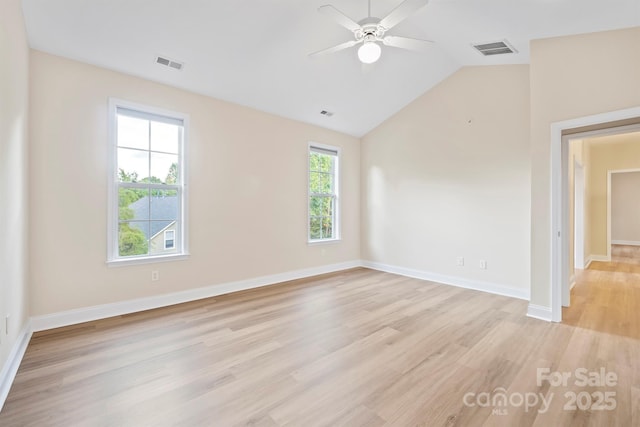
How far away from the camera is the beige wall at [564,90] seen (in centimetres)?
287

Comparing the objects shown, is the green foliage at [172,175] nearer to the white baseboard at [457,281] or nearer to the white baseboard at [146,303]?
the white baseboard at [146,303]

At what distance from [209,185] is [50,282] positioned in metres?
1.98

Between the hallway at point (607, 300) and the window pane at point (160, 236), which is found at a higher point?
the window pane at point (160, 236)

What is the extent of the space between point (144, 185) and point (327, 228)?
329 cm

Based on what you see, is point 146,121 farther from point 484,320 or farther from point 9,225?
point 484,320

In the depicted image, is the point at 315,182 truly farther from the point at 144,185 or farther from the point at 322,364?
the point at 322,364

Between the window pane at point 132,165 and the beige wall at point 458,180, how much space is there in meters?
4.05

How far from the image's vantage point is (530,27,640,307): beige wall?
2.87 metres

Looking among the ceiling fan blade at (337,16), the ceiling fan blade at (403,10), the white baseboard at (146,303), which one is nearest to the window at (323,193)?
the white baseboard at (146,303)

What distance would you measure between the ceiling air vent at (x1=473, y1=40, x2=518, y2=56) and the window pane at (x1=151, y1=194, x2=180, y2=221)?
4.37m

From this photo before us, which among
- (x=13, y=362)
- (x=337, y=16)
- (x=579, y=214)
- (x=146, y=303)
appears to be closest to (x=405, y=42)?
(x=337, y=16)

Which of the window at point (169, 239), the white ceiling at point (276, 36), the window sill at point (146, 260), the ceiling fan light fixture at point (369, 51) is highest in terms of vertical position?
the white ceiling at point (276, 36)

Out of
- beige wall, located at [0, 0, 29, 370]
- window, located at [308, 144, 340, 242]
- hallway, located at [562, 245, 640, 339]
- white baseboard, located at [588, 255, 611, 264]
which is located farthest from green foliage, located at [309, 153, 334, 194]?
white baseboard, located at [588, 255, 611, 264]

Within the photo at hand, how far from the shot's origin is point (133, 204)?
3.59 m
